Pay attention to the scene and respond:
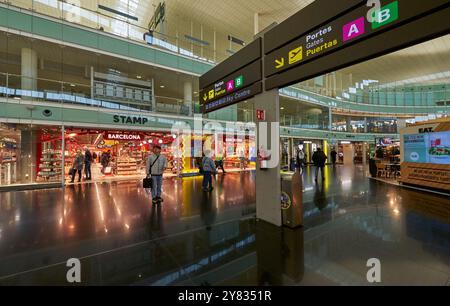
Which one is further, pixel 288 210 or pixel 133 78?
pixel 133 78

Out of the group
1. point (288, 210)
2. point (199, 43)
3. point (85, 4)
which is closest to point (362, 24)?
point (288, 210)

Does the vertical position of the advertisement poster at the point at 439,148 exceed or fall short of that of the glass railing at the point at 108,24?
it falls short

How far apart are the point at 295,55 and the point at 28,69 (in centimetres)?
1314

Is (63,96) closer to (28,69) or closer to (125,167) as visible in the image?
(28,69)

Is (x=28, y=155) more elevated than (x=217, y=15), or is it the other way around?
(x=217, y=15)

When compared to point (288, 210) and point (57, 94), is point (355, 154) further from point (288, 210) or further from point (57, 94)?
point (57, 94)

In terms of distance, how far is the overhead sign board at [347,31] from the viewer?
265 cm

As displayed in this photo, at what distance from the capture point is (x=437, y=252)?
135 inches

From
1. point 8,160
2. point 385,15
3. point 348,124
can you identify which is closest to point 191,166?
point 8,160

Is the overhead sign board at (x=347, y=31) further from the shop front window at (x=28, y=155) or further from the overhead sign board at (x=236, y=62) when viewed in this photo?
the shop front window at (x=28, y=155)

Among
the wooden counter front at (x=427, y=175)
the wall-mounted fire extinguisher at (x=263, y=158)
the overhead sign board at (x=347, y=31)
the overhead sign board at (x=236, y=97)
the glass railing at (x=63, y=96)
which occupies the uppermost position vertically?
the glass railing at (x=63, y=96)

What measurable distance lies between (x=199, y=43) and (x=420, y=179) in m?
15.3

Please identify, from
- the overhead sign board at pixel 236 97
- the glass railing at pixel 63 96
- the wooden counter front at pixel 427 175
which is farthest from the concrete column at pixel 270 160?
the glass railing at pixel 63 96

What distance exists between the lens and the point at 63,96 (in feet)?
35.4
